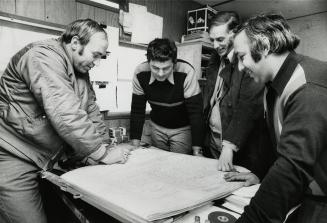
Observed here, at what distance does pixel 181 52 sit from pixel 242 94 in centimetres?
174

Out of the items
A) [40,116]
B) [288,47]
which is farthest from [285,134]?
[40,116]

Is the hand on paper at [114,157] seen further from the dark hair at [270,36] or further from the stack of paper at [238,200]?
the dark hair at [270,36]

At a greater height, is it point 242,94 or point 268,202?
point 242,94

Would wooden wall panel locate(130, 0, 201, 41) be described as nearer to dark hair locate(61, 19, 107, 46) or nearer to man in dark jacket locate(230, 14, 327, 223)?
dark hair locate(61, 19, 107, 46)

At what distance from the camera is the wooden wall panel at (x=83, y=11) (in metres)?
2.21

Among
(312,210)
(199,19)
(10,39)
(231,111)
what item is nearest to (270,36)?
(312,210)

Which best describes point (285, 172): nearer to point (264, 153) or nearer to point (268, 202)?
point (268, 202)

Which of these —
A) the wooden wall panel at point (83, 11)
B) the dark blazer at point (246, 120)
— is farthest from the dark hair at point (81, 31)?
the wooden wall panel at point (83, 11)

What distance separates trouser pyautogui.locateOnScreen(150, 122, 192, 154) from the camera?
2.23m

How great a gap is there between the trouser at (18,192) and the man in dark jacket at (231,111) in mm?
863

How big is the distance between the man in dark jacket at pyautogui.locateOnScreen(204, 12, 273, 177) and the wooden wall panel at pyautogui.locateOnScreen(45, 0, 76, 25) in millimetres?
1200

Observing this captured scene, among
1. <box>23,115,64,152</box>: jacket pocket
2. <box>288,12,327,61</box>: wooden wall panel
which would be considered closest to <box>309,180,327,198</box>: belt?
<box>23,115,64,152</box>: jacket pocket

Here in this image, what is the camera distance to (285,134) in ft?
2.11

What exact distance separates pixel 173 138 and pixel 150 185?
1.29 meters
